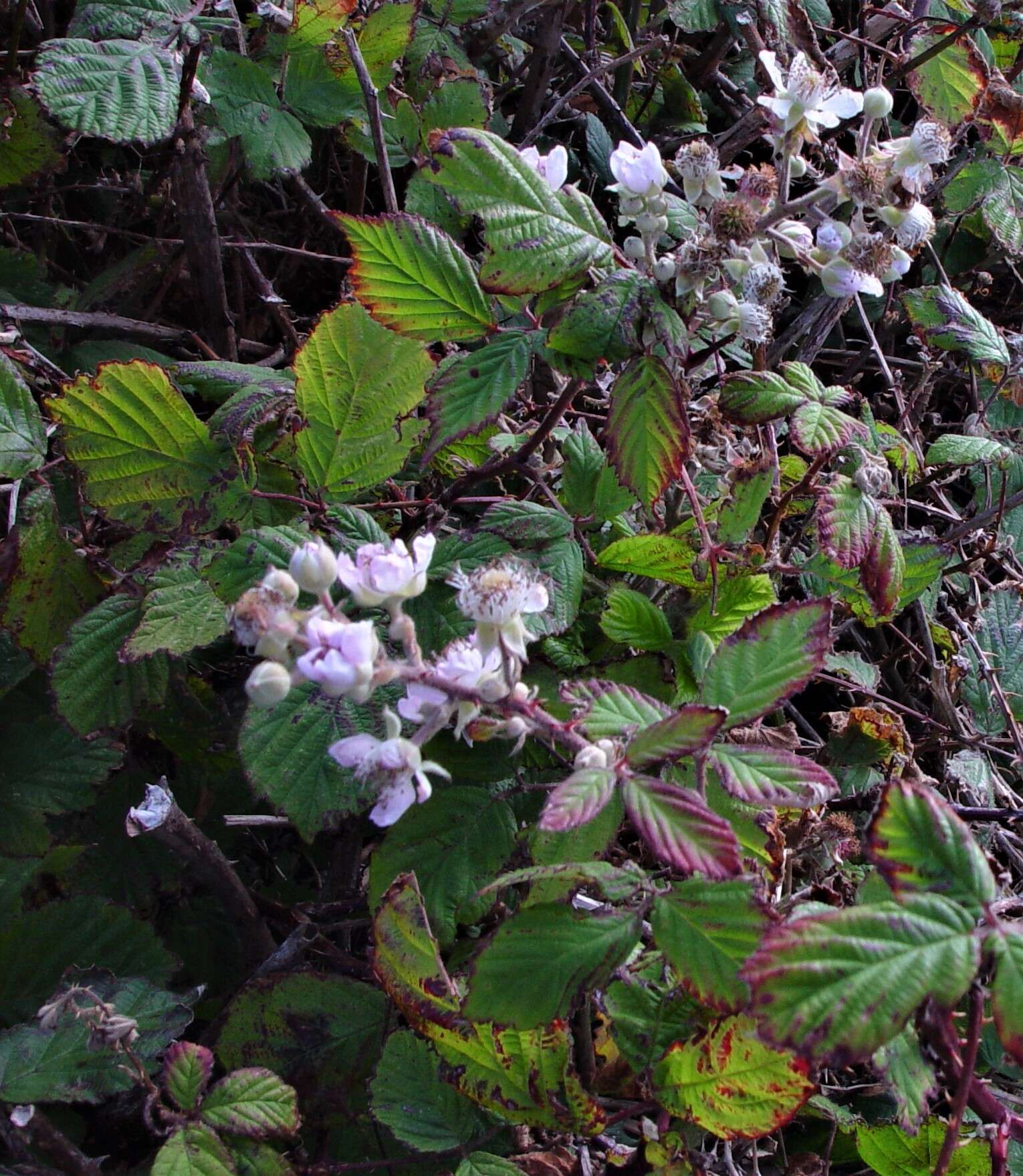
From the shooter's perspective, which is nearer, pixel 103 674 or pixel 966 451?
pixel 103 674

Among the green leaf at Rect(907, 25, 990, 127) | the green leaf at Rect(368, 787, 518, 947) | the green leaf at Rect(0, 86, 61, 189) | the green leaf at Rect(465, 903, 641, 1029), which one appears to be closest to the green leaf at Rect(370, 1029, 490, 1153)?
the green leaf at Rect(368, 787, 518, 947)

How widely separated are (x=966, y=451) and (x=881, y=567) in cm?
43

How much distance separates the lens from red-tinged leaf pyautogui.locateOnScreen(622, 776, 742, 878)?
0.74m

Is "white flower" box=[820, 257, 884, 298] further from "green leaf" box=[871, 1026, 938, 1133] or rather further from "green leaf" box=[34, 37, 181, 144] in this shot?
"green leaf" box=[34, 37, 181, 144]

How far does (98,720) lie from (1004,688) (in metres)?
1.25

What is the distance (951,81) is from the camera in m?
1.72

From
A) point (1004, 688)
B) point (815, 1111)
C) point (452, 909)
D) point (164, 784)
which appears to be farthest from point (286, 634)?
point (1004, 688)

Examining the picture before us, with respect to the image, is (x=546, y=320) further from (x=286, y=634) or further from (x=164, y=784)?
(x=164, y=784)

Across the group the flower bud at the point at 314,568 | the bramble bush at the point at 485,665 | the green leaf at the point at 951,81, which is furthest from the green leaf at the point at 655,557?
the green leaf at the point at 951,81

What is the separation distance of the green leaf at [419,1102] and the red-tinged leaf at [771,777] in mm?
430

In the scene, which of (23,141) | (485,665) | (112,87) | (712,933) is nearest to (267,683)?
(485,665)

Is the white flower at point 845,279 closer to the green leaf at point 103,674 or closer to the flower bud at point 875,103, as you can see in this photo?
the flower bud at point 875,103

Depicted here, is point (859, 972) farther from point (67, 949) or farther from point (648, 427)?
point (67, 949)

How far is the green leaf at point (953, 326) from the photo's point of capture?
152 centimetres
